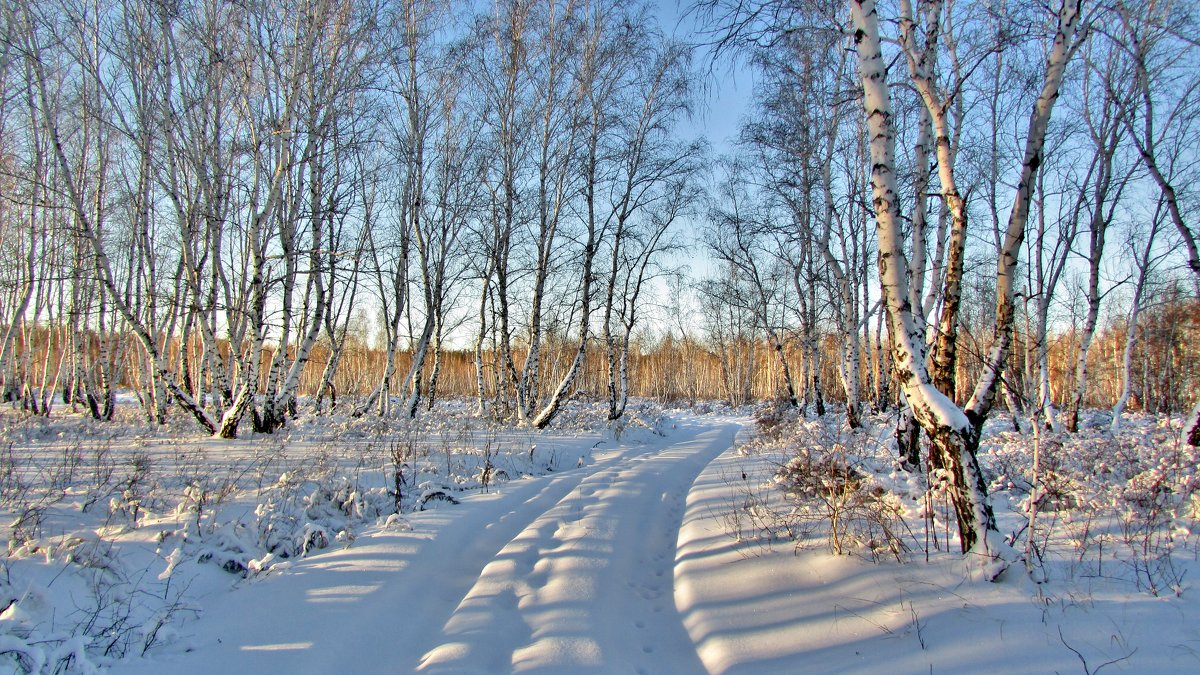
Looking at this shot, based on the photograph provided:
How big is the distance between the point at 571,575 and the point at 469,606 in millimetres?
860

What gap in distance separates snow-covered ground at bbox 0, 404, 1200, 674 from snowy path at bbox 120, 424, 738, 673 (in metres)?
0.02

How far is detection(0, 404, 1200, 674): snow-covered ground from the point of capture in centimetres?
290

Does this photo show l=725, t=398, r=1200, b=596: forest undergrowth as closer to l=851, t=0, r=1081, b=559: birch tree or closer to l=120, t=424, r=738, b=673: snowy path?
l=851, t=0, r=1081, b=559: birch tree

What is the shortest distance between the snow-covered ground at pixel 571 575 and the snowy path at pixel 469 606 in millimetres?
20

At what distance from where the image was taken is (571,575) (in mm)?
4160

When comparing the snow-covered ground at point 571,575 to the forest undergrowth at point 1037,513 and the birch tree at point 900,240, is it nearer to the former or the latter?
the forest undergrowth at point 1037,513

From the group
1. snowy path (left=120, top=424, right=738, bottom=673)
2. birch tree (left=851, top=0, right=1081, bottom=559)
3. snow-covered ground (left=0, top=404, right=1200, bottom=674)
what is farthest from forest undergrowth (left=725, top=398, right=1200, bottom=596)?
snowy path (left=120, top=424, right=738, bottom=673)

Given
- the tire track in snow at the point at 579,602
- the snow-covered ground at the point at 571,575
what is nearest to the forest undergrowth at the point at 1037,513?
the snow-covered ground at the point at 571,575

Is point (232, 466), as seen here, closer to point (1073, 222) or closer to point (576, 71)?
point (576, 71)

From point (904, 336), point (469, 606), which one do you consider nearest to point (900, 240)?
point (904, 336)

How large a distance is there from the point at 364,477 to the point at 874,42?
7.18 meters

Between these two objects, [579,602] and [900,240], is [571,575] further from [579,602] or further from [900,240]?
[900,240]

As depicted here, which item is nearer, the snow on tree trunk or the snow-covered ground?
the snow-covered ground

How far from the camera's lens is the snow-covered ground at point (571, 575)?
290 cm
